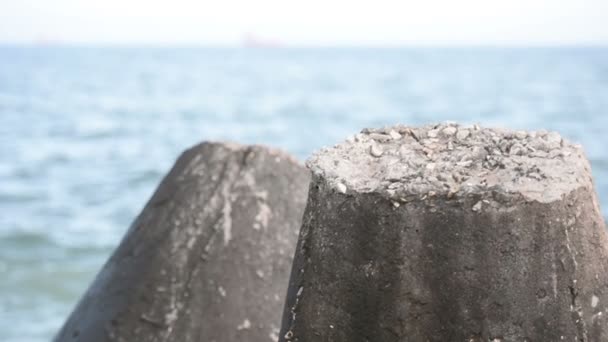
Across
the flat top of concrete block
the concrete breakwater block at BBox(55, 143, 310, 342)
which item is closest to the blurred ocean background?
the concrete breakwater block at BBox(55, 143, 310, 342)

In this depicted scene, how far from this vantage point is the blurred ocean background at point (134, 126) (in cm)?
1286

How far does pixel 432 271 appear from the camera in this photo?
8.02ft

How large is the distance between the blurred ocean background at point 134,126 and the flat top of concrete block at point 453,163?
7.90m

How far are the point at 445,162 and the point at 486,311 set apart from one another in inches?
15.0

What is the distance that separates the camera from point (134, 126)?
89.7 ft

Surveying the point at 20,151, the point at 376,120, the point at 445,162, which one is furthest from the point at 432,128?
the point at 376,120

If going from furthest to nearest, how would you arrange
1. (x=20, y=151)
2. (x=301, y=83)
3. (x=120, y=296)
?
(x=301, y=83) → (x=20, y=151) → (x=120, y=296)

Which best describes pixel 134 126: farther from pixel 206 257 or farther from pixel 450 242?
pixel 450 242

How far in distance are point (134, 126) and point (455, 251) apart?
25.4 meters

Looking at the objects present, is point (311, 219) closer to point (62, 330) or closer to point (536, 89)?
point (62, 330)

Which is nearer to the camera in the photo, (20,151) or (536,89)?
(20,151)

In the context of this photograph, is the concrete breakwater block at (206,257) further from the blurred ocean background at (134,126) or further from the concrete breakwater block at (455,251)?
the blurred ocean background at (134,126)

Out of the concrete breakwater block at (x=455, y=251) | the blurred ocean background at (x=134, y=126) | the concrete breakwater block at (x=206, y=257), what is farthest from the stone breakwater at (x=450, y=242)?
the blurred ocean background at (x=134, y=126)

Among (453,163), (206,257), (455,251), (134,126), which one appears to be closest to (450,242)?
(455,251)
